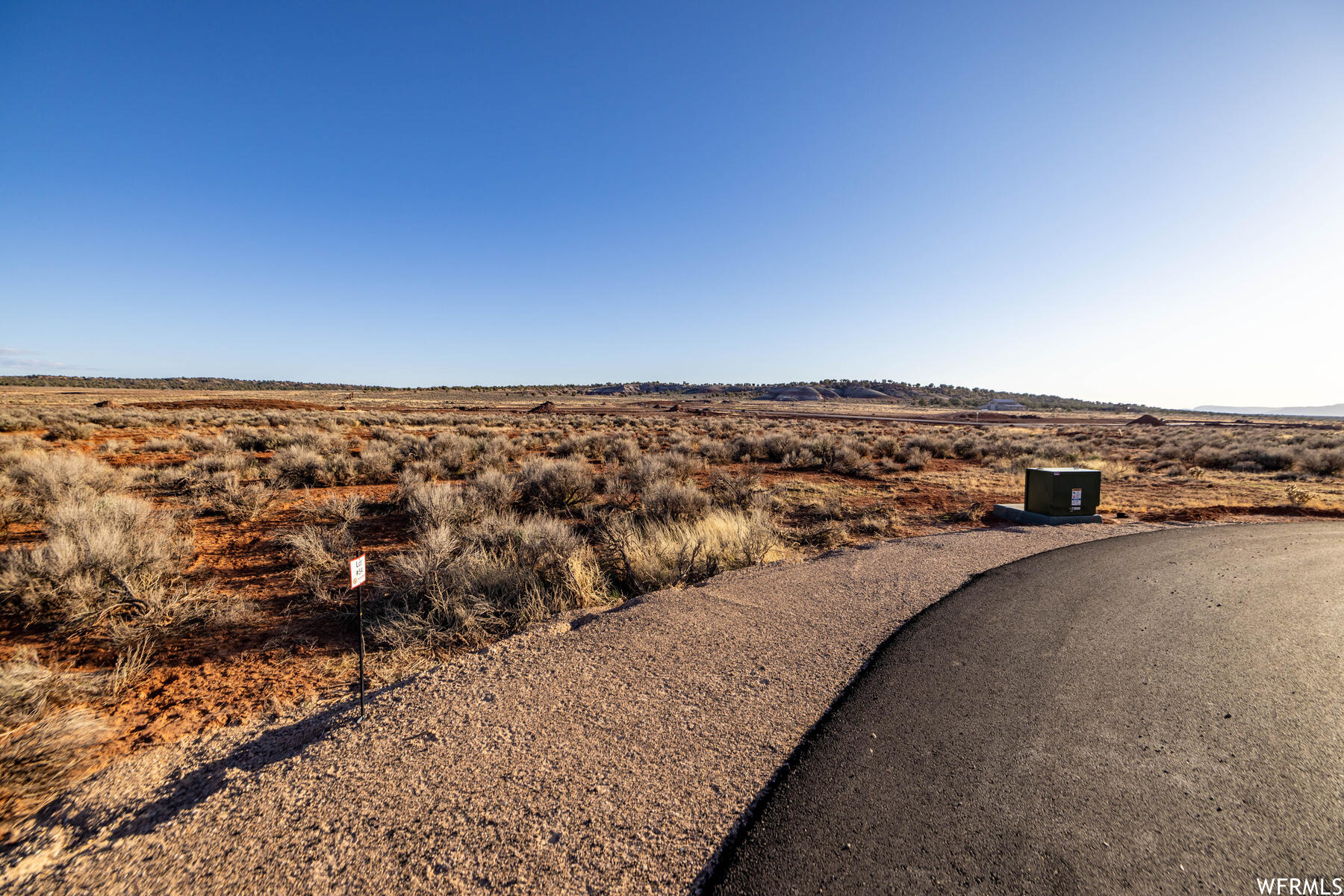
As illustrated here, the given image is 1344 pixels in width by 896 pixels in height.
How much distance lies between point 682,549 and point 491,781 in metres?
4.25

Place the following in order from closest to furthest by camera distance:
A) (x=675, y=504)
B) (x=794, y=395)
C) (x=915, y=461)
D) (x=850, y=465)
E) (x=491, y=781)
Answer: (x=491, y=781)
(x=675, y=504)
(x=850, y=465)
(x=915, y=461)
(x=794, y=395)

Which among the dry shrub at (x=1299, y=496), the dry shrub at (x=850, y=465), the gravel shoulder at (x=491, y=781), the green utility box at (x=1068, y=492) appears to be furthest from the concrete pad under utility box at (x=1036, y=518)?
the gravel shoulder at (x=491, y=781)

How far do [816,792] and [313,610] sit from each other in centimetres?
590

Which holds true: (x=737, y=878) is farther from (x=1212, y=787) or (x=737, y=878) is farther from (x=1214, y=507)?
(x=1214, y=507)

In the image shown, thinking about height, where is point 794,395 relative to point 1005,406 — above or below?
above

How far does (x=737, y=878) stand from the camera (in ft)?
7.56

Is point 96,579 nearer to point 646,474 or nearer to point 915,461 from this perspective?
point 646,474

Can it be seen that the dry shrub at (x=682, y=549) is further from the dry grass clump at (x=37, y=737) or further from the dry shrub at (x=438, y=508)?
the dry grass clump at (x=37, y=737)

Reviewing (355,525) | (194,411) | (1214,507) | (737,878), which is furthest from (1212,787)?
(194,411)

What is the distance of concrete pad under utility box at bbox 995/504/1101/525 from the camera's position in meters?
9.88

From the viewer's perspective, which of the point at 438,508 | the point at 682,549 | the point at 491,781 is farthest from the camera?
the point at 438,508

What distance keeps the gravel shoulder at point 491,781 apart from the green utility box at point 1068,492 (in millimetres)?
7877

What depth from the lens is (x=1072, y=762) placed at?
302 cm

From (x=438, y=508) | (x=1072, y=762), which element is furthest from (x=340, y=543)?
(x=1072, y=762)
